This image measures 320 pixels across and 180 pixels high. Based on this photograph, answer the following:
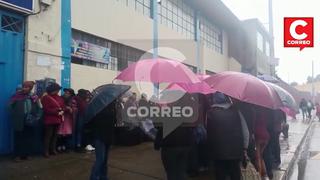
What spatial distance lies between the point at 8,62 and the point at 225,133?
17.3 ft

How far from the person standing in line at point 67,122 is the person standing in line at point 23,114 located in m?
0.74

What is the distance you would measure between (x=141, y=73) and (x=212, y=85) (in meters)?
1.06

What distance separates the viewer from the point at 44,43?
9.77 meters

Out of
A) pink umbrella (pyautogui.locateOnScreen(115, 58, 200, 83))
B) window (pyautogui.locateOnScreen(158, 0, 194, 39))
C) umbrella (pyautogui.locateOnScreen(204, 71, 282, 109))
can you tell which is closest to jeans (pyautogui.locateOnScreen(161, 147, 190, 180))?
pink umbrella (pyautogui.locateOnScreen(115, 58, 200, 83))

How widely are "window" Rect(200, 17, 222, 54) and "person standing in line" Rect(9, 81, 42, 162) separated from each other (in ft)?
54.0

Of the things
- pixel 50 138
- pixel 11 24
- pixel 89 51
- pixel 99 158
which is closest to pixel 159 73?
pixel 99 158

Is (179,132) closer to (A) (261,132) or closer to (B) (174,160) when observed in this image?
(B) (174,160)

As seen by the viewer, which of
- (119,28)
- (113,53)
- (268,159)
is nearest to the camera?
(268,159)

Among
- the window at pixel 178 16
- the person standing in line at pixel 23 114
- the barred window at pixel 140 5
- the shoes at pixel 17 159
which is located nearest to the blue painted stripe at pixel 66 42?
the person standing in line at pixel 23 114

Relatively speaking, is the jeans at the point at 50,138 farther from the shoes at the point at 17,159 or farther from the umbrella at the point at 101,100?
the umbrella at the point at 101,100

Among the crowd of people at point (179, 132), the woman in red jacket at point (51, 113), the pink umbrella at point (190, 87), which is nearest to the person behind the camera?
the crowd of people at point (179, 132)

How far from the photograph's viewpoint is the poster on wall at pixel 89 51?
11.3m

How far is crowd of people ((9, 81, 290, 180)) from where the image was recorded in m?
5.39

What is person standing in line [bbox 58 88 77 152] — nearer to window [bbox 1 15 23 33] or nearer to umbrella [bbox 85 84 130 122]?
window [bbox 1 15 23 33]
